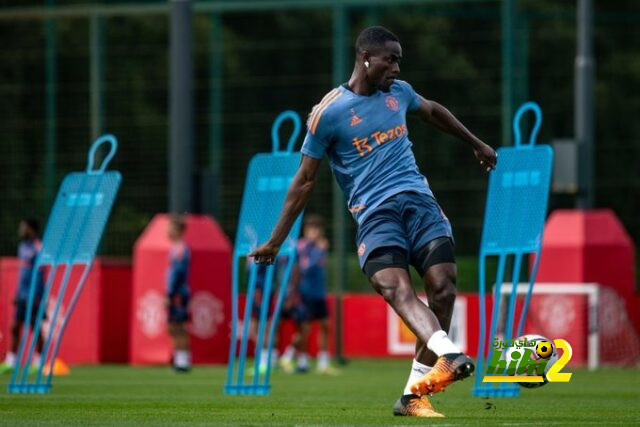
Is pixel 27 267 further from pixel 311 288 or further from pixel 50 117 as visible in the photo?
pixel 50 117

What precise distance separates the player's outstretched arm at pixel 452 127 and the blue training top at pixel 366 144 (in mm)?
352

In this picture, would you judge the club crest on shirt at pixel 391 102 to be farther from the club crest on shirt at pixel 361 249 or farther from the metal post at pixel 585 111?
the metal post at pixel 585 111

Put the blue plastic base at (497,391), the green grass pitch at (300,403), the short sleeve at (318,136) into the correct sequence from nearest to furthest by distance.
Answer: the short sleeve at (318,136)
the green grass pitch at (300,403)
the blue plastic base at (497,391)

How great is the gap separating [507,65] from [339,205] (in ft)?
10.9

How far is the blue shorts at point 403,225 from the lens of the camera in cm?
1040

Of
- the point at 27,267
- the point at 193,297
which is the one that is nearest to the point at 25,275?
the point at 27,267

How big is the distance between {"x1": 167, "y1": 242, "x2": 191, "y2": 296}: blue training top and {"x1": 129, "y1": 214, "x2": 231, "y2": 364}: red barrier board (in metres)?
1.39

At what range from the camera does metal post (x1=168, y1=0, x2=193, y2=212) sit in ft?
74.4

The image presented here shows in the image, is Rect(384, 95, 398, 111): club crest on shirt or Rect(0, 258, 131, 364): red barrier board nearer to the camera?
Rect(384, 95, 398, 111): club crest on shirt

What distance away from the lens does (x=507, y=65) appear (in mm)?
25812

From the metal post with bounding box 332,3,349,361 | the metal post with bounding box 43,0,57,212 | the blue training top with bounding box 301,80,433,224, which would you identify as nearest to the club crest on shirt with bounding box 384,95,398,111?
the blue training top with bounding box 301,80,433,224

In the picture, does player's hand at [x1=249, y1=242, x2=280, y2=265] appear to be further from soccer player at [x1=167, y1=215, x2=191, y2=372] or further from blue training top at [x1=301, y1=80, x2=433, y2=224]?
soccer player at [x1=167, y1=215, x2=191, y2=372]

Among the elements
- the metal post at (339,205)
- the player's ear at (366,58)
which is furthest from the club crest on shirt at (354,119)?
the metal post at (339,205)

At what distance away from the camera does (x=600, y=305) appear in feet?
76.3
